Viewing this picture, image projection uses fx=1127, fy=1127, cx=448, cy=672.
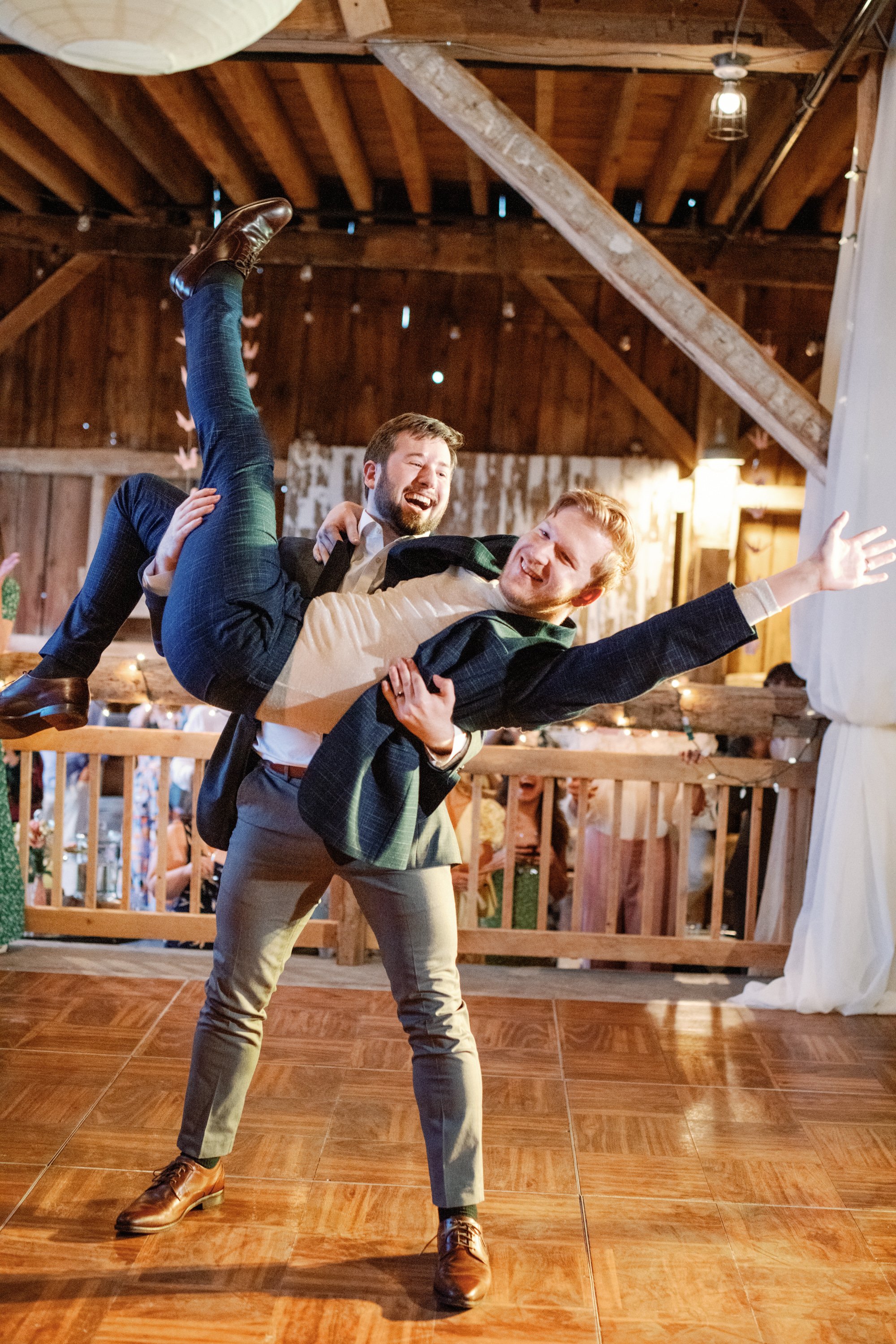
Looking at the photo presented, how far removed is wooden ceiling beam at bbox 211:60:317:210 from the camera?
420 centimetres

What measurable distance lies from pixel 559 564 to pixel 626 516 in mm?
140

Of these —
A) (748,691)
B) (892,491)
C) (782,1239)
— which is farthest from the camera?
(748,691)

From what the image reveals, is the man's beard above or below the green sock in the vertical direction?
above

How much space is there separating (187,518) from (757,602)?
0.97 m

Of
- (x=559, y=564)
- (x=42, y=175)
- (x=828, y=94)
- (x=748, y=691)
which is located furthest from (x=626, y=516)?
(x=42, y=175)

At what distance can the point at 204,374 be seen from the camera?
6.63ft

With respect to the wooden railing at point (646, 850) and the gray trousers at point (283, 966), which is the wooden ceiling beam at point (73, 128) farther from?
the gray trousers at point (283, 966)

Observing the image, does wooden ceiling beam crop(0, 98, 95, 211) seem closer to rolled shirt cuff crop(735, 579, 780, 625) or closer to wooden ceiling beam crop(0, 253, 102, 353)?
wooden ceiling beam crop(0, 253, 102, 353)

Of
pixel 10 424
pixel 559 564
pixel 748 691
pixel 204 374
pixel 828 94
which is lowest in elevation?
pixel 748 691

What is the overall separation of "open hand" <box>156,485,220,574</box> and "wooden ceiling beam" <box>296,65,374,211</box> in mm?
2797

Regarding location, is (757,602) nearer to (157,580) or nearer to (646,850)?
(157,580)

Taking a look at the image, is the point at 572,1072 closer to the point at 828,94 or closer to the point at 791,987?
the point at 791,987

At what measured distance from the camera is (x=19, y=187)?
5777 mm

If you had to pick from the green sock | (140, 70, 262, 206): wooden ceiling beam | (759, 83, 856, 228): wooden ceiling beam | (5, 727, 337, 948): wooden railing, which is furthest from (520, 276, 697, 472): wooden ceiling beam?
the green sock
